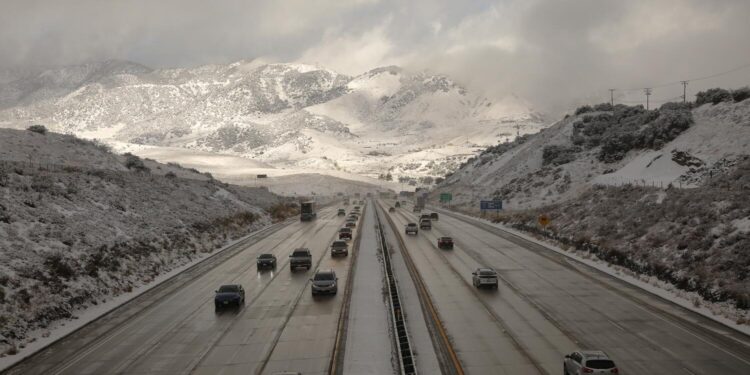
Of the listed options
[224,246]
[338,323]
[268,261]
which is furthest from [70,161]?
[338,323]

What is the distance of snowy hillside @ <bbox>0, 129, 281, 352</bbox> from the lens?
30625 mm

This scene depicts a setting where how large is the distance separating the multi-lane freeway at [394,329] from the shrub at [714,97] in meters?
55.6

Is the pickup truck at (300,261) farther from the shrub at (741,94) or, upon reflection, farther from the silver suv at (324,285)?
the shrub at (741,94)

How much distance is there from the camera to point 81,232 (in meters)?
42.2

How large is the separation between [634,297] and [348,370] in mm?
19858

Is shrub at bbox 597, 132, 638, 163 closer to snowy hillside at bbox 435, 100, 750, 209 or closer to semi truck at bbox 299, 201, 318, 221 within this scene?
snowy hillside at bbox 435, 100, 750, 209

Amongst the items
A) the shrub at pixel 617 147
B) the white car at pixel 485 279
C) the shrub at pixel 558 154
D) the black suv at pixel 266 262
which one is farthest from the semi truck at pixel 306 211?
the white car at pixel 485 279

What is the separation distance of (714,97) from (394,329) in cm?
8027

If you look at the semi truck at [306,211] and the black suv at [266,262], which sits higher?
the semi truck at [306,211]

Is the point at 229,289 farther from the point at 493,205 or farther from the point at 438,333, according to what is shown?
the point at 493,205

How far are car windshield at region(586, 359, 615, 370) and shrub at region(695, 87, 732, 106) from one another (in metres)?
79.7

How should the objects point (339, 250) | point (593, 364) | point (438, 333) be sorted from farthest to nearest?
1. point (339, 250)
2. point (438, 333)
3. point (593, 364)

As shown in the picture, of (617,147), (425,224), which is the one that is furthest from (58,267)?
(617,147)

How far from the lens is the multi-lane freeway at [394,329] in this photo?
22578mm
